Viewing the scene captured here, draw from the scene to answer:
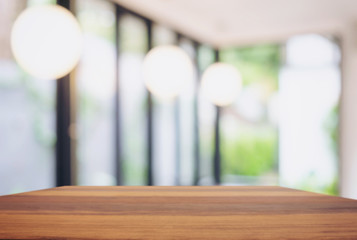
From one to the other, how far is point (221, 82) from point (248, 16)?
1.24m

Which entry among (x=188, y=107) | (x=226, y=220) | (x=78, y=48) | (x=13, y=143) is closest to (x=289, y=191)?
(x=226, y=220)

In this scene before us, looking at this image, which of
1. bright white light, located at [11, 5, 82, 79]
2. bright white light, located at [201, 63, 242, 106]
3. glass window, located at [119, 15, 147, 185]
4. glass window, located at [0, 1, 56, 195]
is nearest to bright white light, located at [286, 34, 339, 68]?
bright white light, located at [201, 63, 242, 106]

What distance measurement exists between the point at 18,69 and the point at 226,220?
2770 millimetres

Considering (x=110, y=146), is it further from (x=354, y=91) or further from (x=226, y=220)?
(x=354, y=91)

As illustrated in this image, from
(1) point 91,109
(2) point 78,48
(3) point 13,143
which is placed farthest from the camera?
(1) point 91,109

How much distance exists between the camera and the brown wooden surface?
569 mm

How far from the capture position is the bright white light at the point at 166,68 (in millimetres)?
3189

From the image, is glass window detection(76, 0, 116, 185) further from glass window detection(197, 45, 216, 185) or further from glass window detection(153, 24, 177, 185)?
glass window detection(197, 45, 216, 185)

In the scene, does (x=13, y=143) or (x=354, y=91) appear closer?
(x=13, y=143)

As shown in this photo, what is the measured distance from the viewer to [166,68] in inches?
126

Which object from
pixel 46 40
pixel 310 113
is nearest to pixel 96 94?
pixel 46 40

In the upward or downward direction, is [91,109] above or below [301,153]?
above

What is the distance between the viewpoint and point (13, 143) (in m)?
2.88

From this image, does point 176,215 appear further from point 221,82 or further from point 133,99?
point 221,82
